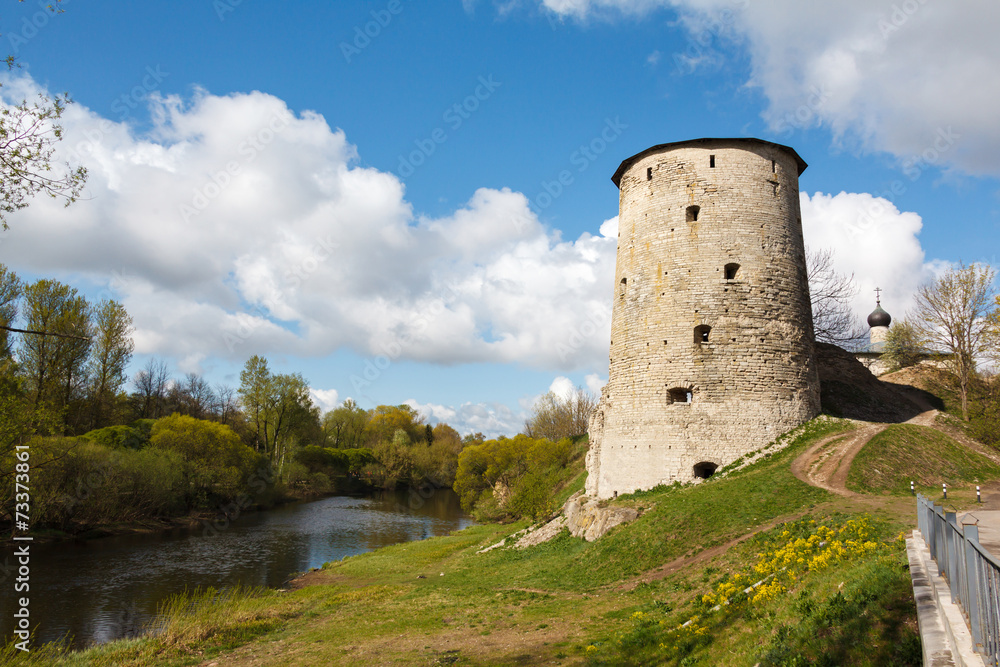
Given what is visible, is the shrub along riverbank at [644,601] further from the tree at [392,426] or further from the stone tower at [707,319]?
the tree at [392,426]

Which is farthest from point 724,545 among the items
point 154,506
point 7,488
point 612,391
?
point 154,506

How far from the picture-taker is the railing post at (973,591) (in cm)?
329

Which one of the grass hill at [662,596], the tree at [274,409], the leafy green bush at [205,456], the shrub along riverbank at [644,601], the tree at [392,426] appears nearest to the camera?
the shrub along riverbank at [644,601]

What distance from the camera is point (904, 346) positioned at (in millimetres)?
27328

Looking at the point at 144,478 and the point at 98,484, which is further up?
the point at 144,478

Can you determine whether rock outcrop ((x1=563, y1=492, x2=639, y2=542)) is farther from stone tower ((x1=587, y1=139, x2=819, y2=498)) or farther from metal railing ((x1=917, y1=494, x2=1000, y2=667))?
metal railing ((x1=917, y1=494, x2=1000, y2=667))

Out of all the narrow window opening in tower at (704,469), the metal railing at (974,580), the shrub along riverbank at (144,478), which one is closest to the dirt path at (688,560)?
the narrow window opening in tower at (704,469)

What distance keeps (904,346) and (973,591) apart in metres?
29.2

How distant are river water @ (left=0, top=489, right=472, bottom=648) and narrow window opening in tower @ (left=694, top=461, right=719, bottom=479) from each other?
14.8 m

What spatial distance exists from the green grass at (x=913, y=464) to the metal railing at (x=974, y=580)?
36.0 ft

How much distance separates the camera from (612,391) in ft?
64.7

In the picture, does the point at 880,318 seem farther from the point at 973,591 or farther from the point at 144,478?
the point at 144,478

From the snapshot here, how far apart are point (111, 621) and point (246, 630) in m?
5.31

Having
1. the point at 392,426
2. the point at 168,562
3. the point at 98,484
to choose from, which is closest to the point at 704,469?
the point at 168,562
